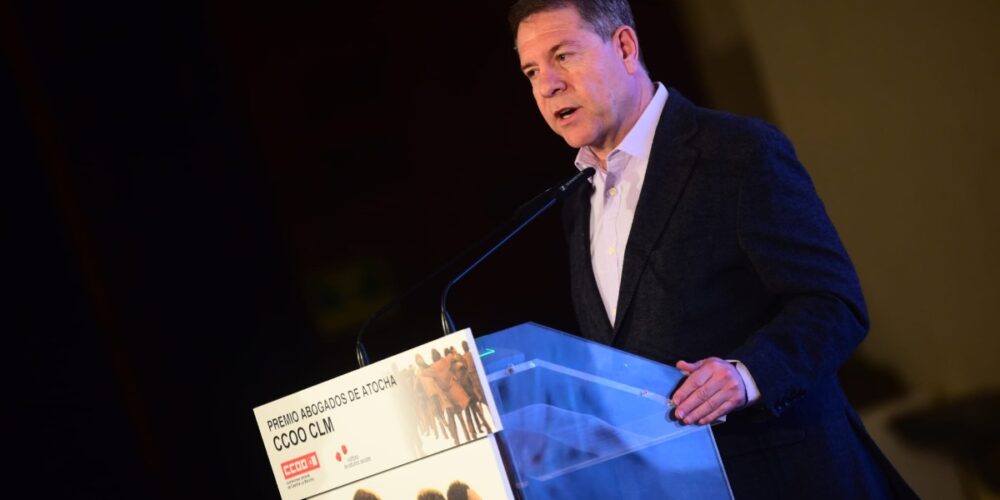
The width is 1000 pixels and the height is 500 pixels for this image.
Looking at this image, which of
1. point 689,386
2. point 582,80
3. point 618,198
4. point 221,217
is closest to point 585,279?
point 618,198

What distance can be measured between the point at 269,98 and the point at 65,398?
1.06 meters

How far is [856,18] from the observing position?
6.94 ft

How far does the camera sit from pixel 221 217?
3.09 m

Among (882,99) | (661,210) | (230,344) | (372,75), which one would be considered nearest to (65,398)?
(230,344)

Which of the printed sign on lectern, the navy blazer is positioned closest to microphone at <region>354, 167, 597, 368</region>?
the printed sign on lectern

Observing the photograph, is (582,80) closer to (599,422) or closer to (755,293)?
(755,293)

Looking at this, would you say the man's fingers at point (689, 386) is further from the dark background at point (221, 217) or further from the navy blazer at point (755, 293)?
the dark background at point (221, 217)

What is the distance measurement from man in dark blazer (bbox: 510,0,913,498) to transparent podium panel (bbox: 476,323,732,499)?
11cm

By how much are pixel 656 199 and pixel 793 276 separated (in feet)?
0.96

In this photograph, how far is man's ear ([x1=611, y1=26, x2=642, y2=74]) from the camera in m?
2.07

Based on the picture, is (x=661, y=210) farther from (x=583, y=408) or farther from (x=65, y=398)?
(x=65, y=398)

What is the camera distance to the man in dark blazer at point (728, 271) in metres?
1.67

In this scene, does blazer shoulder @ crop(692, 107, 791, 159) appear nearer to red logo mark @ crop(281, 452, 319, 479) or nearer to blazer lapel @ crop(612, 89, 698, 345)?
blazer lapel @ crop(612, 89, 698, 345)

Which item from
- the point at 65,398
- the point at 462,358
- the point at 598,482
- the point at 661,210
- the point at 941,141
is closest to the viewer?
the point at 462,358
